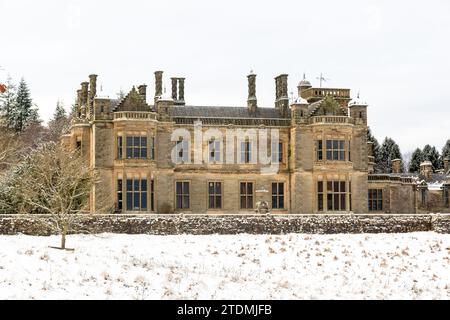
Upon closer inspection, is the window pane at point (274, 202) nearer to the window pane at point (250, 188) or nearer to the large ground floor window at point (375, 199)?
the window pane at point (250, 188)

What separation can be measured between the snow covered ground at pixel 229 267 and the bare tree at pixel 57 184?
130 cm

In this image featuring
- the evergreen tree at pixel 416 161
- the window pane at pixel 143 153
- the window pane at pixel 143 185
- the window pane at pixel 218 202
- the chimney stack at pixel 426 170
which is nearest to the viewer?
the window pane at pixel 143 185

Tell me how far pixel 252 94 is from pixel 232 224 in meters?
11.2

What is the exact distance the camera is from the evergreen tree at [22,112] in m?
72.4

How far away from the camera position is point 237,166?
42125 millimetres

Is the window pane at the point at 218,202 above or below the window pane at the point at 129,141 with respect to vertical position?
below

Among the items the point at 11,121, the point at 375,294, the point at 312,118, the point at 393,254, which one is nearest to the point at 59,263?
the point at 375,294

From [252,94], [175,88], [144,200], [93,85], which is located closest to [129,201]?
[144,200]

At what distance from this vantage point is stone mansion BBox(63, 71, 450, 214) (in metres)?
39.6

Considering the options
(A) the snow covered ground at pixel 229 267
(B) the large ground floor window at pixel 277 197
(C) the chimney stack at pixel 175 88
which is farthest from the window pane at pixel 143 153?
(B) the large ground floor window at pixel 277 197

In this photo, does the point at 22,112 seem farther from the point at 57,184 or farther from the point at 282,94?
the point at 57,184

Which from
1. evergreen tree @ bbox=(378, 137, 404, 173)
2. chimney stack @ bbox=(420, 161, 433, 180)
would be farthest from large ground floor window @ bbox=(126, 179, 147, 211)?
evergreen tree @ bbox=(378, 137, 404, 173)

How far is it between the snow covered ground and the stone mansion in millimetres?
5962

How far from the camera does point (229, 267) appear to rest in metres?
28.0
